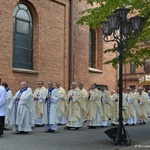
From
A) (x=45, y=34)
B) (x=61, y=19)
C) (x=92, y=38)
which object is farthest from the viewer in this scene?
(x=92, y=38)

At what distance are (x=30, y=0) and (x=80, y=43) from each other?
5308 millimetres

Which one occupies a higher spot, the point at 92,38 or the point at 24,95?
the point at 92,38

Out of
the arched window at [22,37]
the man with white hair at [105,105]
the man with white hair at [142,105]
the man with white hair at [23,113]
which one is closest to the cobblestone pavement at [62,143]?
the man with white hair at [23,113]

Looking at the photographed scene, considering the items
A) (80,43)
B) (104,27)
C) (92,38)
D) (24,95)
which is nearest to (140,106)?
(80,43)

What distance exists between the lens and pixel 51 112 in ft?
47.7

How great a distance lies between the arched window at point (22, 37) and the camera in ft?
63.8

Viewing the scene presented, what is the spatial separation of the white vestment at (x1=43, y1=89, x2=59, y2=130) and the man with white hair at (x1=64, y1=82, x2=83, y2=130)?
1.40 meters

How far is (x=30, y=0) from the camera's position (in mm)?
19875

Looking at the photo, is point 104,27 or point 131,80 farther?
point 131,80

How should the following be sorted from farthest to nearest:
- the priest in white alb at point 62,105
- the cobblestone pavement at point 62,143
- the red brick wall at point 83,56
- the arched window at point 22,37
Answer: the red brick wall at point 83,56 → the arched window at point 22,37 → the priest in white alb at point 62,105 → the cobblestone pavement at point 62,143

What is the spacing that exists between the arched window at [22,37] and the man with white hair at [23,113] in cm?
567

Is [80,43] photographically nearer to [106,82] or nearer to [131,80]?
[106,82]

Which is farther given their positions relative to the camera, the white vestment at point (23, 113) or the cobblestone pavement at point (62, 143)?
the white vestment at point (23, 113)

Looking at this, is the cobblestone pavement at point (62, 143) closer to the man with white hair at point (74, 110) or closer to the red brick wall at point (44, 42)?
the man with white hair at point (74, 110)
